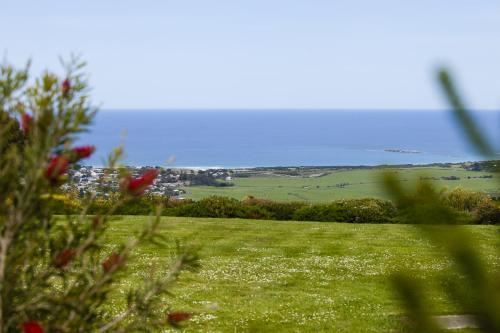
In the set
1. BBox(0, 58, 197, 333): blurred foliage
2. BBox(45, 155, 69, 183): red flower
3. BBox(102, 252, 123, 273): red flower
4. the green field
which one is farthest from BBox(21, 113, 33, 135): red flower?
the green field

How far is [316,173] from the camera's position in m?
74.8

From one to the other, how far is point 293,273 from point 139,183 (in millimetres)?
14647

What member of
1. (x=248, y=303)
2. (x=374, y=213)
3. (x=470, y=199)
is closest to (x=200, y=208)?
(x=374, y=213)

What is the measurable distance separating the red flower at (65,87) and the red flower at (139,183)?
0.54 m

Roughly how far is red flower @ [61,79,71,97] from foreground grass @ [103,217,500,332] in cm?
546

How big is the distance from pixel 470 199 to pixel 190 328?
1799 centimetres

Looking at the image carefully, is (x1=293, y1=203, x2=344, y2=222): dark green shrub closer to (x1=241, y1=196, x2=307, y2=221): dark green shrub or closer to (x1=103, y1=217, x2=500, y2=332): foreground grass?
(x1=241, y1=196, x2=307, y2=221): dark green shrub

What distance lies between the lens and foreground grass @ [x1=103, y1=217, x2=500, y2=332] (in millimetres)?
12297

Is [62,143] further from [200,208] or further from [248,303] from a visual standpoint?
[200,208]

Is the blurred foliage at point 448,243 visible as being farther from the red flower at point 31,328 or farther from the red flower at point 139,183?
the red flower at point 139,183

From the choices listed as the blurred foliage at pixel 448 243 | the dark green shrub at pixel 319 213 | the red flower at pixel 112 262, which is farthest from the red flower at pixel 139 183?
the dark green shrub at pixel 319 213

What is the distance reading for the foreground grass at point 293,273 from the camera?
12.3 meters

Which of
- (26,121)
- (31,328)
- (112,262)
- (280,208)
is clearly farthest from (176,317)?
(280,208)

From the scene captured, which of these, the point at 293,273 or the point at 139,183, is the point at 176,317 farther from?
the point at 293,273
